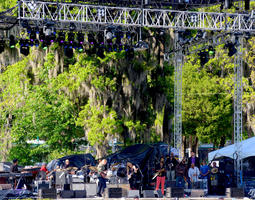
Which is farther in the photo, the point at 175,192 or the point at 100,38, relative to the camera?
the point at 100,38

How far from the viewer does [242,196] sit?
60.3 ft

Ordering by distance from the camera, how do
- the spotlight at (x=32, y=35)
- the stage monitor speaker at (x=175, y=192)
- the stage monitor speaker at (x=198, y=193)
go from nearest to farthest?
1. the stage monitor speaker at (x=175, y=192)
2. the stage monitor speaker at (x=198, y=193)
3. the spotlight at (x=32, y=35)

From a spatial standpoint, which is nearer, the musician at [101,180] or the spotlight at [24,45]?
the musician at [101,180]

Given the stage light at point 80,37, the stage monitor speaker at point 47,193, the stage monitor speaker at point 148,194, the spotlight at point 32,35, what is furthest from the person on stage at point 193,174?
the spotlight at point 32,35

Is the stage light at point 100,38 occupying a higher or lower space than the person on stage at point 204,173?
higher

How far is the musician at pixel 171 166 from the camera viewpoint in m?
22.7

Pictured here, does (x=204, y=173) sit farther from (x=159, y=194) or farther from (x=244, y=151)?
(x=159, y=194)

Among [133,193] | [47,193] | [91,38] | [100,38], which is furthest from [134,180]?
[100,38]

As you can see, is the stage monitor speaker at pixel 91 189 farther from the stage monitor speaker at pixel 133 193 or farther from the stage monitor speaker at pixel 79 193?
the stage monitor speaker at pixel 133 193

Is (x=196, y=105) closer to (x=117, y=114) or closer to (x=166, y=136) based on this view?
(x=166, y=136)

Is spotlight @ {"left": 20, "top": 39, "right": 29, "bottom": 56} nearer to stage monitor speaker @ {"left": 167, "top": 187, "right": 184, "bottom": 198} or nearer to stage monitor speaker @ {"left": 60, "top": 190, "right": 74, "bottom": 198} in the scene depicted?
stage monitor speaker @ {"left": 60, "top": 190, "right": 74, "bottom": 198}

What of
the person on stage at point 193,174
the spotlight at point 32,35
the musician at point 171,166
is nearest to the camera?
the spotlight at point 32,35

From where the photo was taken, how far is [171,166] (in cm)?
2280

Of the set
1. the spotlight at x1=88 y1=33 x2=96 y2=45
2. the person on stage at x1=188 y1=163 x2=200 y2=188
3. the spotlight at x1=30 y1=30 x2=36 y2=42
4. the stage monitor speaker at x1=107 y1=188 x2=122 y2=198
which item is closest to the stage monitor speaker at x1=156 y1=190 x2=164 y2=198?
the stage monitor speaker at x1=107 y1=188 x2=122 y2=198
